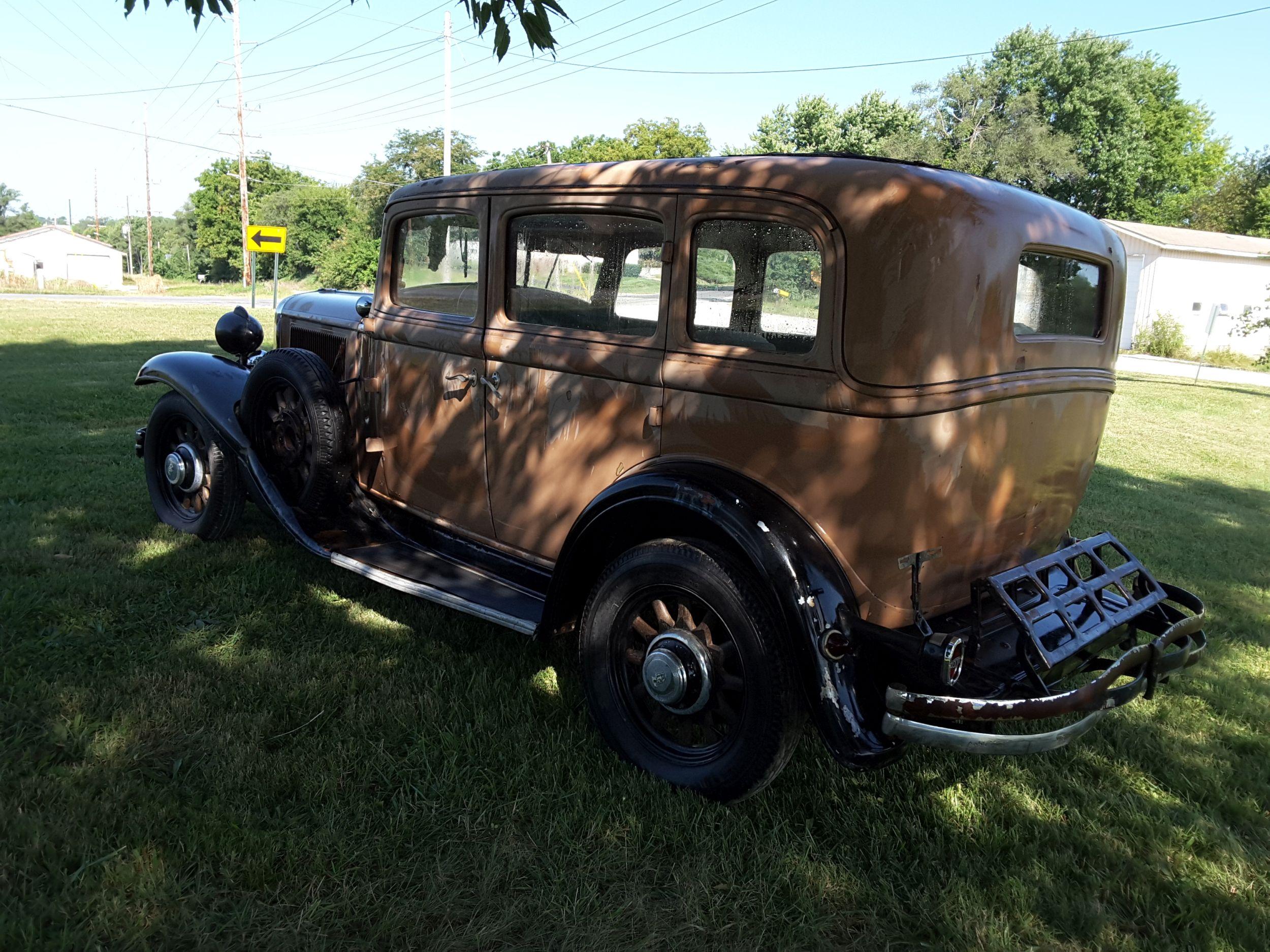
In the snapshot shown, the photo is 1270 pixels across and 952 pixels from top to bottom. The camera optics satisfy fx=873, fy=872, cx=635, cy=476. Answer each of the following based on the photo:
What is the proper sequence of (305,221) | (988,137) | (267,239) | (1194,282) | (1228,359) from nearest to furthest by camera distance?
(267,239) → (1228,359) → (1194,282) → (988,137) → (305,221)

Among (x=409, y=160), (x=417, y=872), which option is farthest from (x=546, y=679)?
(x=409, y=160)

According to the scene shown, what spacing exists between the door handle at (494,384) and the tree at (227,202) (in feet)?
212

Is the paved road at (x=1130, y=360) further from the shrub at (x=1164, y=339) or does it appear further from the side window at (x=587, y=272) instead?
the side window at (x=587, y=272)

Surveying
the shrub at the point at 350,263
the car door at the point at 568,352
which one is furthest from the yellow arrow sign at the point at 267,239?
the car door at the point at 568,352

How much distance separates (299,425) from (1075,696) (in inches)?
137

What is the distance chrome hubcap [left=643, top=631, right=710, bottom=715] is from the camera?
2746 millimetres

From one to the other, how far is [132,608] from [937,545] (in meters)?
3.40

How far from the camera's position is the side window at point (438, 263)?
371 centimetres

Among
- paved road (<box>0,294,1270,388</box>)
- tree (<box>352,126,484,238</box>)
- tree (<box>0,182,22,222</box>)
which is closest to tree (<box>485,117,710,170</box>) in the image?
tree (<box>352,126,484,238</box>)

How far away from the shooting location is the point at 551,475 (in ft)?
11.0

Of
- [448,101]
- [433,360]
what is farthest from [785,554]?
[448,101]

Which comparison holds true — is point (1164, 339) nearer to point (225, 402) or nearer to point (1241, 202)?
point (1241, 202)

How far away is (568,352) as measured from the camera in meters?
3.24

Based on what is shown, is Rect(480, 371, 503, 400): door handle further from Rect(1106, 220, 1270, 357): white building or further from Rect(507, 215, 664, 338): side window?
Rect(1106, 220, 1270, 357): white building
